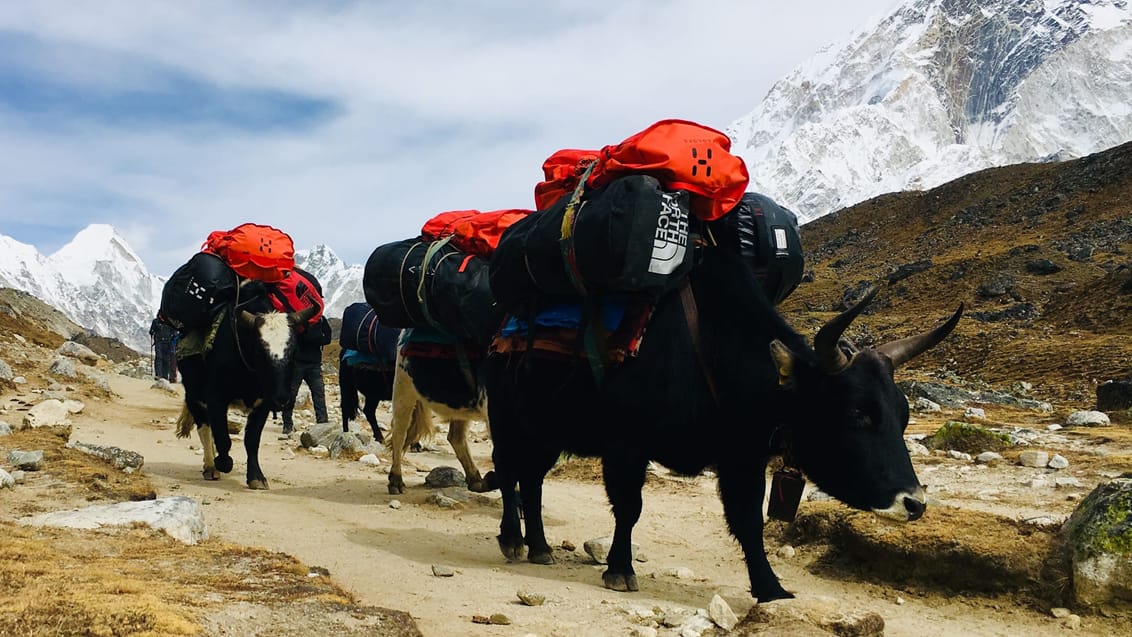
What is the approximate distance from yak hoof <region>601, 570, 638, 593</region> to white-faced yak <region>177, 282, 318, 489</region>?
464 cm

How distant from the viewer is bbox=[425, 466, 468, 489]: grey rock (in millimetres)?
8469

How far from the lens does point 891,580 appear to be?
16.4 ft

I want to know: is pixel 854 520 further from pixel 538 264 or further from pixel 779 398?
pixel 538 264

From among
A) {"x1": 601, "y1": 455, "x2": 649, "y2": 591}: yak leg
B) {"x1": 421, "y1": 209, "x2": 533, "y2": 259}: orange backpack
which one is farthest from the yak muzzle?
{"x1": 421, "y1": 209, "x2": 533, "y2": 259}: orange backpack

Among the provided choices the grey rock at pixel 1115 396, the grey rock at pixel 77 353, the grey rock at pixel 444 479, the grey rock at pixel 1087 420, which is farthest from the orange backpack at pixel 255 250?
the grey rock at pixel 77 353

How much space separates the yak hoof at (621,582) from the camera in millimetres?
4676

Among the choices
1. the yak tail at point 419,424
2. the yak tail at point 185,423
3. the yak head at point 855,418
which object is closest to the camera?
the yak head at point 855,418

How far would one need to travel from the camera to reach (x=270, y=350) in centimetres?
862

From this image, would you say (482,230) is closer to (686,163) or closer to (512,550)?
(512,550)

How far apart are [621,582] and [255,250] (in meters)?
5.70

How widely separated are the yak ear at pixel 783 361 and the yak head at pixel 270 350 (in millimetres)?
5464

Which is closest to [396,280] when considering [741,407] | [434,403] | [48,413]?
[434,403]

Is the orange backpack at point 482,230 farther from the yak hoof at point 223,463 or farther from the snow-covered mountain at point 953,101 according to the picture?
the snow-covered mountain at point 953,101

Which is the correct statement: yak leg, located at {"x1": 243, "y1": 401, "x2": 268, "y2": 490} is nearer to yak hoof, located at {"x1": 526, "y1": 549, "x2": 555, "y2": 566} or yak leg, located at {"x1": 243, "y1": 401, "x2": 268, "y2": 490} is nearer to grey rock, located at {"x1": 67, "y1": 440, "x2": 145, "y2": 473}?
grey rock, located at {"x1": 67, "y1": 440, "x2": 145, "y2": 473}
